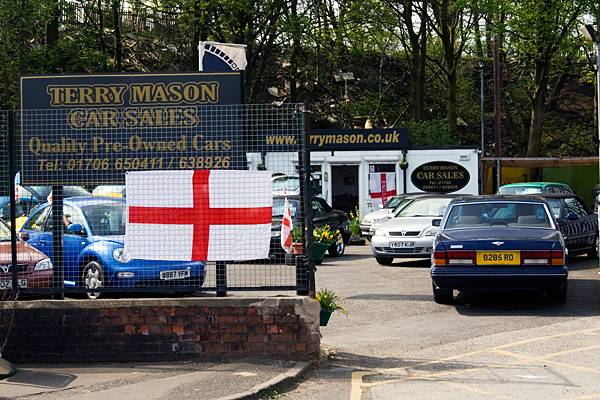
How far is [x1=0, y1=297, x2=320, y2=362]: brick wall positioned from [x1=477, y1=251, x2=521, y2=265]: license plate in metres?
4.10

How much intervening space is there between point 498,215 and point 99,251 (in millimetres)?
5990

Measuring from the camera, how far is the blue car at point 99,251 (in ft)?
32.1

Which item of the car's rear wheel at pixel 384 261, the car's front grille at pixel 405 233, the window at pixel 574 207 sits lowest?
the car's rear wheel at pixel 384 261

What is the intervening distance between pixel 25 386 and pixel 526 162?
27.3 m

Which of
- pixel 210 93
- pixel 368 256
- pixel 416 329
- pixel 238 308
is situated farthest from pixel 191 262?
pixel 368 256

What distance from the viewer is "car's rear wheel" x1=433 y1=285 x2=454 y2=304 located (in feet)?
44.8

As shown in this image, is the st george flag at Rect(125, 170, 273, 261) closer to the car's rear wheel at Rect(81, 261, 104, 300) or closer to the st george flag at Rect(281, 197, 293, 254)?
the st george flag at Rect(281, 197, 293, 254)

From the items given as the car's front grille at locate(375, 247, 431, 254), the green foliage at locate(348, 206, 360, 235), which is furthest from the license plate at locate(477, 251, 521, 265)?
the green foliage at locate(348, 206, 360, 235)

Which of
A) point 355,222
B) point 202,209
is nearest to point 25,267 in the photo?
point 202,209

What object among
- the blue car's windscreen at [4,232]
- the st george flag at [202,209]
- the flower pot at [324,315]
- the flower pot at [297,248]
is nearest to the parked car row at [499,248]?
the flower pot at [324,315]

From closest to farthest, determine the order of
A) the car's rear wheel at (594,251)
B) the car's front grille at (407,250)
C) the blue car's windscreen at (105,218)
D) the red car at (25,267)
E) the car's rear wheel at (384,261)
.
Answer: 1. the red car at (25,267)
2. the blue car's windscreen at (105,218)
3. the car's front grille at (407,250)
4. the car's rear wheel at (594,251)
5. the car's rear wheel at (384,261)

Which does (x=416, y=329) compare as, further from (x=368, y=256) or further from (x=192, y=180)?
(x=368, y=256)

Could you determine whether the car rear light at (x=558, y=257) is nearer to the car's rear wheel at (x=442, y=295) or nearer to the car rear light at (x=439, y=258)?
the car rear light at (x=439, y=258)

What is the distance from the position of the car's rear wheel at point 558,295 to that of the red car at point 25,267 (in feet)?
23.4
